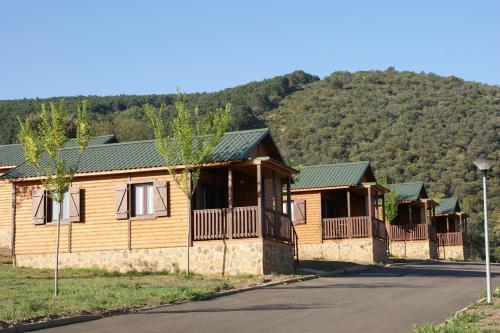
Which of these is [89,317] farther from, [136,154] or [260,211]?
[136,154]

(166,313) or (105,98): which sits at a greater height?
(105,98)

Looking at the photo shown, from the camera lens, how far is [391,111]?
86.6 metres

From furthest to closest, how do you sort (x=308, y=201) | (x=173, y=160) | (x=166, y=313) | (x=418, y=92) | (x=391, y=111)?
1. (x=418, y=92)
2. (x=391, y=111)
3. (x=308, y=201)
4. (x=173, y=160)
5. (x=166, y=313)

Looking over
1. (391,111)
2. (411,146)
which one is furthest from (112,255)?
(391,111)

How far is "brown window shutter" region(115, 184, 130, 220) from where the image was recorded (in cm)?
2820

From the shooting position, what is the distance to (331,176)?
127 feet

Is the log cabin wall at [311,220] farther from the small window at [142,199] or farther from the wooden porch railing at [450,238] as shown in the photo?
the wooden porch railing at [450,238]

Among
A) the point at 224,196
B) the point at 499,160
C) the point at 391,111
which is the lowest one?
the point at 224,196

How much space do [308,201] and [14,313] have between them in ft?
77.2

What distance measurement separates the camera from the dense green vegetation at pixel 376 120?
69688mm

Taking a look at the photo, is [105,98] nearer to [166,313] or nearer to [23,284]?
[23,284]

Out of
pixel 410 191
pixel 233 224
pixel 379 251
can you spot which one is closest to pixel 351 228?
pixel 379 251

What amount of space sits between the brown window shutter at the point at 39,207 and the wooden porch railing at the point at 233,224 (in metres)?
5.78

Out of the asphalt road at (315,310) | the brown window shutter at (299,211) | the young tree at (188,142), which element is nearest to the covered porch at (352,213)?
the brown window shutter at (299,211)
